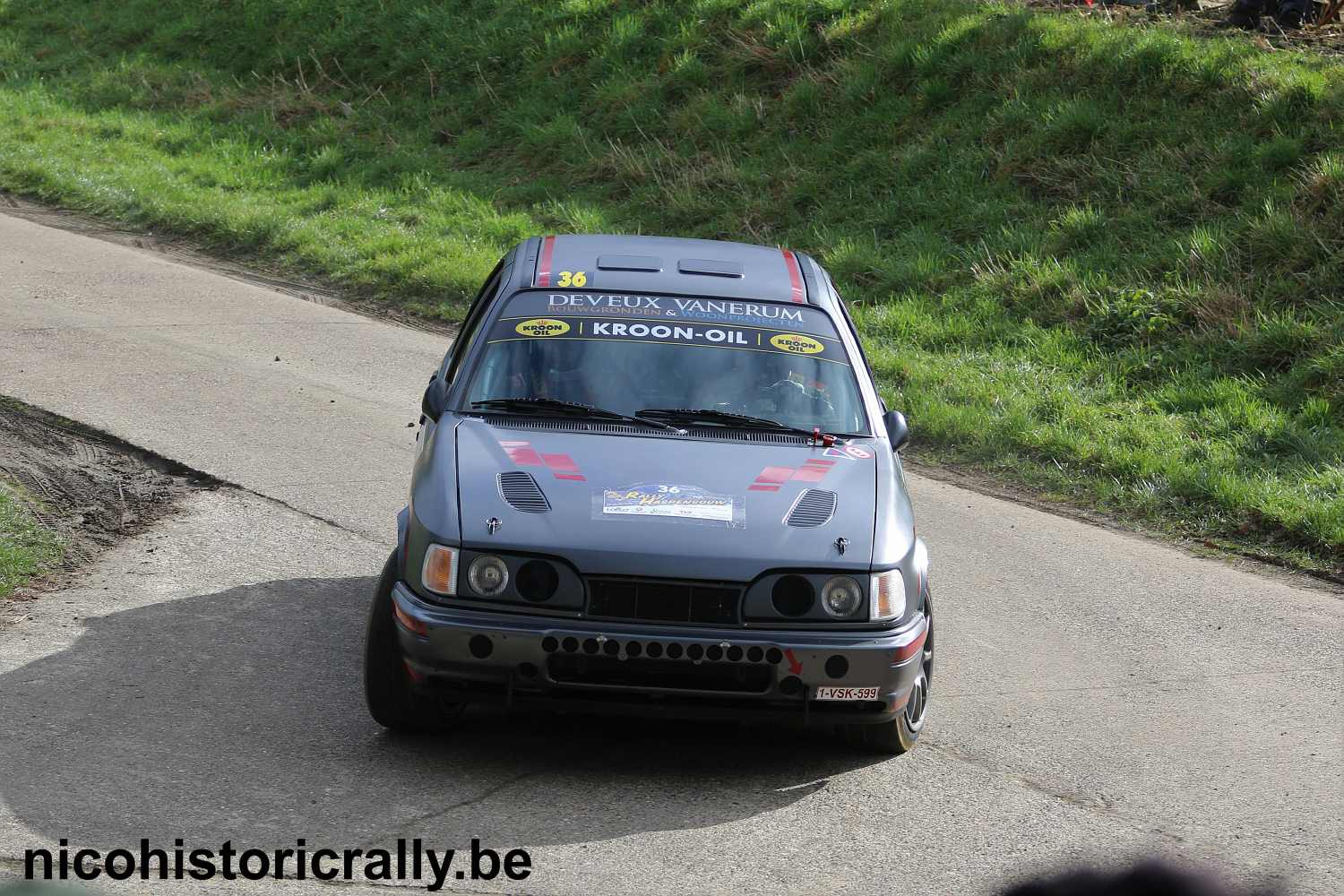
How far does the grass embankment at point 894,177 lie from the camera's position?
35.6 feet

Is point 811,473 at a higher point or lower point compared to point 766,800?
higher

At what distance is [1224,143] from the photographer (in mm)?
13977

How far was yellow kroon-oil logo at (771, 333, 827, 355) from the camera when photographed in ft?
21.8

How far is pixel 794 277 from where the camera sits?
23.7 ft

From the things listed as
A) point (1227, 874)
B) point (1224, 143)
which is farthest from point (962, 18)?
point (1227, 874)

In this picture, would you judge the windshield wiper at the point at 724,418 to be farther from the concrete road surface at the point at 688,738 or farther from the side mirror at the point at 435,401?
the concrete road surface at the point at 688,738

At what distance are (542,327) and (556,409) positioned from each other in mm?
522

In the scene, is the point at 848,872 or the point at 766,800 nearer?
the point at 848,872

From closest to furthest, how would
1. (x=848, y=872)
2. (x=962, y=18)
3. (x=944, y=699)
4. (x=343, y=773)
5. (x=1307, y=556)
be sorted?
1. (x=848, y=872)
2. (x=343, y=773)
3. (x=944, y=699)
4. (x=1307, y=556)
5. (x=962, y=18)

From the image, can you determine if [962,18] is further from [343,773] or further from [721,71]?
[343,773]

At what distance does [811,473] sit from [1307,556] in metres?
4.31

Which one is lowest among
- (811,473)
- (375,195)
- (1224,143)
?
(375,195)

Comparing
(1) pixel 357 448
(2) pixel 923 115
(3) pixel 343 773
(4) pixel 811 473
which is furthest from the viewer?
(2) pixel 923 115

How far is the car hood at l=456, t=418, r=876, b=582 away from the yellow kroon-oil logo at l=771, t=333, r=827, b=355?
0.64 m
